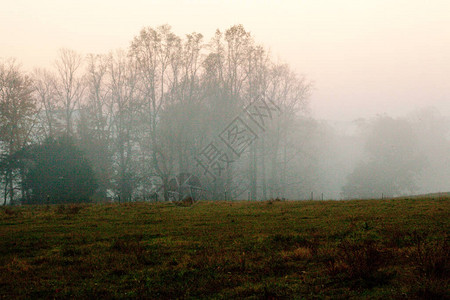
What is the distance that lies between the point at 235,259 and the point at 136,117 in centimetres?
4797

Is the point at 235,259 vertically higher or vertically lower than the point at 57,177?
lower

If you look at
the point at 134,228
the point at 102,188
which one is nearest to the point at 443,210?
the point at 134,228

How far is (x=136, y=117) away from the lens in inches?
2181

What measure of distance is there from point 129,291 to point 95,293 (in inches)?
25.4

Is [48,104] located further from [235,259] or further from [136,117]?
[235,259]

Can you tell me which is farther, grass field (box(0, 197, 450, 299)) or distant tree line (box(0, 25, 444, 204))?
distant tree line (box(0, 25, 444, 204))

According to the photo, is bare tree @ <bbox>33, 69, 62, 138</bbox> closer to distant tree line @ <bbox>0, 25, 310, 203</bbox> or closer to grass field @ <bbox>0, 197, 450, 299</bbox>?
distant tree line @ <bbox>0, 25, 310, 203</bbox>

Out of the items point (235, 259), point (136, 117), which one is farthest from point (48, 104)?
point (235, 259)

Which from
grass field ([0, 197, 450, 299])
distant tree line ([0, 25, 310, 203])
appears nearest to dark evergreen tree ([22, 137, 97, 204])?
distant tree line ([0, 25, 310, 203])

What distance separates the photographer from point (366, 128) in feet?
324

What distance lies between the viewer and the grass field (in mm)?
7191

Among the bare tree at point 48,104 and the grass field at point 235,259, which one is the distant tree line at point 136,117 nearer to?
the bare tree at point 48,104

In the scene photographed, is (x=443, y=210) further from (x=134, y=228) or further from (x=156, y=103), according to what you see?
(x=156, y=103)

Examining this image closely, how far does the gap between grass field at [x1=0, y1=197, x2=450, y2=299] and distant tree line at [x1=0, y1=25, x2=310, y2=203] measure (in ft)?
89.2
